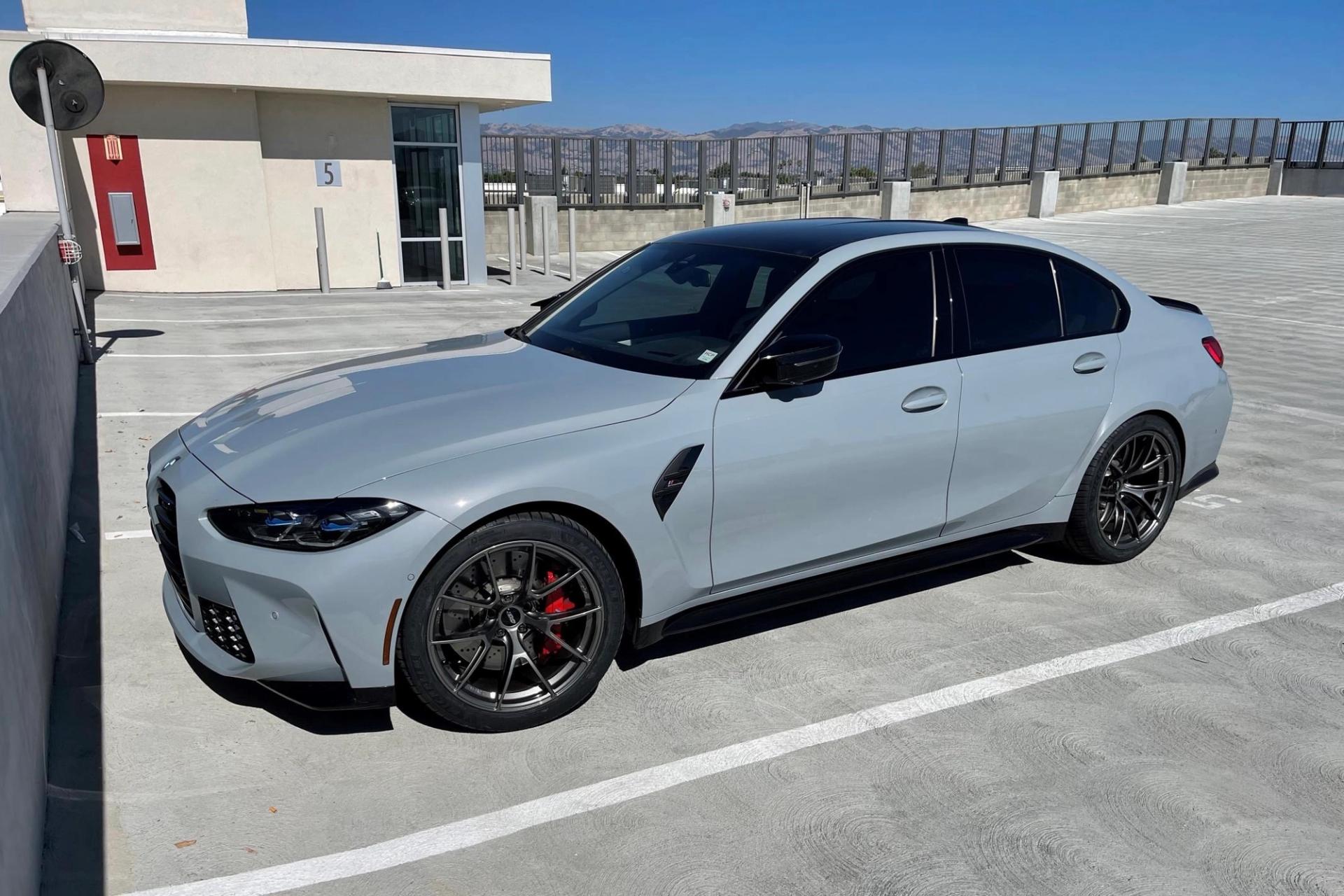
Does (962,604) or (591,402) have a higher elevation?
(591,402)

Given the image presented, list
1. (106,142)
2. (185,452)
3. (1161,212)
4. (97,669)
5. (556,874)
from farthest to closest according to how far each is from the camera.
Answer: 1. (1161,212)
2. (106,142)
3. (97,669)
4. (185,452)
5. (556,874)

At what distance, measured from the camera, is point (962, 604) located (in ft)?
15.9

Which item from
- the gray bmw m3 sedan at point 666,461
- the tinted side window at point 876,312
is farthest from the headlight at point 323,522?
the tinted side window at point 876,312

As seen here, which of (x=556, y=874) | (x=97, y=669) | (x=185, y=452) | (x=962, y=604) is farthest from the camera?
(x=962, y=604)

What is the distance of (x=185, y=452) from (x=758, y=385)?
2134 mm

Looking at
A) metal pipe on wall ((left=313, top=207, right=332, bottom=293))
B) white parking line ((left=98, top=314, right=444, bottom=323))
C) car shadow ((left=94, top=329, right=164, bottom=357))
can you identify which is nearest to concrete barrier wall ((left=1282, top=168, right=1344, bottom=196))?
metal pipe on wall ((left=313, top=207, right=332, bottom=293))

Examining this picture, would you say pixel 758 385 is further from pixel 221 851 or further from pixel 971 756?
pixel 221 851

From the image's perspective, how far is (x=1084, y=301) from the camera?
16.5 feet

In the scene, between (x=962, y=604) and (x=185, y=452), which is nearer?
(x=185, y=452)

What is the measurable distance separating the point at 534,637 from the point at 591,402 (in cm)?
86

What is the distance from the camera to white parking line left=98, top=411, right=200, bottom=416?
8094 millimetres

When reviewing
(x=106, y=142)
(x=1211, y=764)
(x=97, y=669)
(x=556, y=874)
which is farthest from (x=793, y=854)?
(x=106, y=142)

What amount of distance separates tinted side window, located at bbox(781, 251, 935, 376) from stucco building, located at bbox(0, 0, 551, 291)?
1374 cm

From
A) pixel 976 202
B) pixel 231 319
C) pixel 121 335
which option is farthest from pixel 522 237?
pixel 976 202
